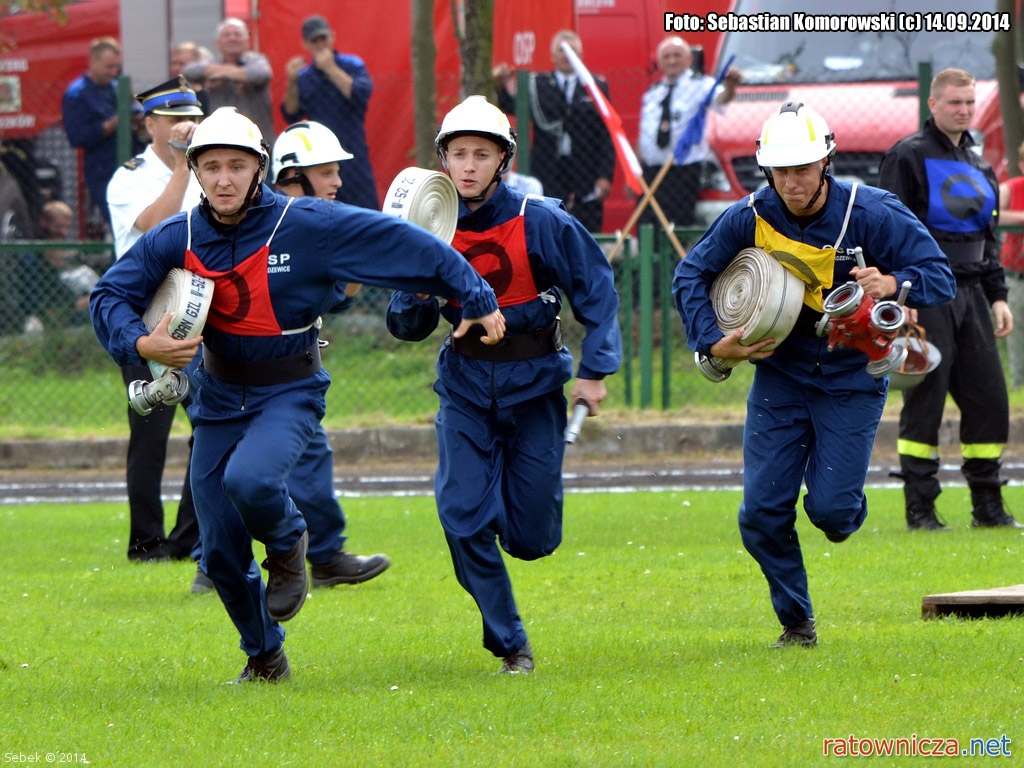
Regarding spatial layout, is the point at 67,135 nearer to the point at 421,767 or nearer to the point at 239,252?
the point at 239,252

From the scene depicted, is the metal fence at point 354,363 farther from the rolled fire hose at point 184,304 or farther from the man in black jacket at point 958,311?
the rolled fire hose at point 184,304

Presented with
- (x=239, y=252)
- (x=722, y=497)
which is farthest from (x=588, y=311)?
(x=722, y=497)

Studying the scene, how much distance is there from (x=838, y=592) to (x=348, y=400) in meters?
8.21

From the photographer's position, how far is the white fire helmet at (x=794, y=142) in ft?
22.7

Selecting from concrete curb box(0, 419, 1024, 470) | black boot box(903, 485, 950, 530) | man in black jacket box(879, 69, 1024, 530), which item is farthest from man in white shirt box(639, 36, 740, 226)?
black boot box(903, 485, 950, 530)

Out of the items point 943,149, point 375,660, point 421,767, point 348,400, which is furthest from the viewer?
point 348,400

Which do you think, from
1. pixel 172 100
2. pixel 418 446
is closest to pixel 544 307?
pixel 172 100

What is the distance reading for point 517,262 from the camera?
23.2 feet

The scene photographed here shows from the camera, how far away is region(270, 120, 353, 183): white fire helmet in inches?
360

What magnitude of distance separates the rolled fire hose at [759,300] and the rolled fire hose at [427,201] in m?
1.13

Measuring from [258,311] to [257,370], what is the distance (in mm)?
228

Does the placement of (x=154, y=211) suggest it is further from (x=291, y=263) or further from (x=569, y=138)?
(x=569, y=138)

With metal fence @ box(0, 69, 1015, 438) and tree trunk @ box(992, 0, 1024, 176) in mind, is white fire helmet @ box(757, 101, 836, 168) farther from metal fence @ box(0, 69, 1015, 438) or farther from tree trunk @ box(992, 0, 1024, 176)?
tree trunk @ box(992, 0, 1024, 176)

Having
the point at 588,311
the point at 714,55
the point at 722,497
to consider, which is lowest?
the point at 722,497
